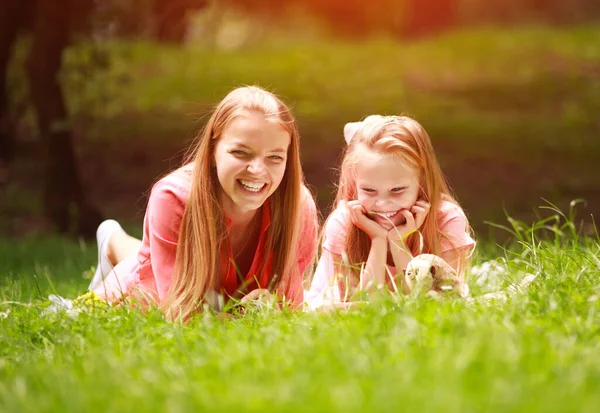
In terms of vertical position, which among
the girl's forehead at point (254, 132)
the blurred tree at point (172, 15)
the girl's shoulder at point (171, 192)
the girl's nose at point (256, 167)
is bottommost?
the girl's shoulder at point (171, 192)

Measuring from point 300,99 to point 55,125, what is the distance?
6734 mm

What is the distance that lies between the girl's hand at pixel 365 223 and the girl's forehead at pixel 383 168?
0.49ft

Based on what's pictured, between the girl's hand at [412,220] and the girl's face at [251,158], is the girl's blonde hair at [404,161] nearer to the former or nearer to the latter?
the girl's hand at [412,220]

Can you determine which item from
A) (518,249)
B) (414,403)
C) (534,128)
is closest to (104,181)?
(534,128)

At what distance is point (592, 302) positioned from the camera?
11.6 ft

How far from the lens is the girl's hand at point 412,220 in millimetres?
4453

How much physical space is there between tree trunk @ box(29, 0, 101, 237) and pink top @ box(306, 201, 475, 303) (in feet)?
13.3

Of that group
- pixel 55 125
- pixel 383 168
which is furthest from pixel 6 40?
pixel 383 168

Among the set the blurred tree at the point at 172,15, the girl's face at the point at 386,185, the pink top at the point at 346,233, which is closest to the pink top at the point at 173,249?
the pink top at the point at 346,233

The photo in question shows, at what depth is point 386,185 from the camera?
4500mm

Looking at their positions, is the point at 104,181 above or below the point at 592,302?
below

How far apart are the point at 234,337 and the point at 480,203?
6.65m

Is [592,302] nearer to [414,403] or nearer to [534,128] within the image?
[414,403]

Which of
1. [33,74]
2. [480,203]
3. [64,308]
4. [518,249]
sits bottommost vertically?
[480,203]
